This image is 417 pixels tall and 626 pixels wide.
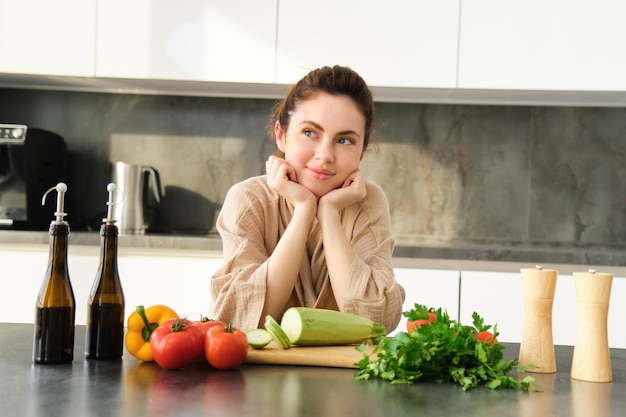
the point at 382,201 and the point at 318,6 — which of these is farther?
the point at 318,6

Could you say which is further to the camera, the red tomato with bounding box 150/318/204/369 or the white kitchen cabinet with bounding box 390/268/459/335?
the white kitchen cabinet with bounding box 390/268/459/335

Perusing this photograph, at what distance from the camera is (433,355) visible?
3.95 ft

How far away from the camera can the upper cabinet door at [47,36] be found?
3.27m

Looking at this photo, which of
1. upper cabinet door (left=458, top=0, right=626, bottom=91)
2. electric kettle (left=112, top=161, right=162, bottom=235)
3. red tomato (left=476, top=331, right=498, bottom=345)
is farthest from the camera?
electric kettle (left=112, top=161, right=162, bottom=235)

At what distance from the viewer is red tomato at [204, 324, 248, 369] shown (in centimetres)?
125

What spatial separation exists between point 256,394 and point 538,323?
0.53 meters

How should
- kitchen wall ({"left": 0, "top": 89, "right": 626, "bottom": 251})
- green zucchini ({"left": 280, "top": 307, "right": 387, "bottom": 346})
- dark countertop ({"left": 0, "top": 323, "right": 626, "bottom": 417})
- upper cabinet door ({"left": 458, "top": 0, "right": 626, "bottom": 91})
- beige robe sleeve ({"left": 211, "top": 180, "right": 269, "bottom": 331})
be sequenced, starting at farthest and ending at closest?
kitchen wall ({"left": 0, "top": 89, "right": 626, "bottom": 251}) < upper cabinet door ({"left": 458, "top": 0, "right": 626, "bottom": 91}) < beige robe sleeve ({"left": 211, "top": 180, "right": 269, "bottom": 331}) < green zucchini ({"left": 280, "top": 307, "right": 387, "bottom": 346}) < dark countertop ({"left": 0, "top": 323, "right": 626, "bottom": 417})

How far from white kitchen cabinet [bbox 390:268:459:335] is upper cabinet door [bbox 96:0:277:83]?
102 centimetres

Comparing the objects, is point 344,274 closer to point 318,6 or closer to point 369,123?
point 369,123

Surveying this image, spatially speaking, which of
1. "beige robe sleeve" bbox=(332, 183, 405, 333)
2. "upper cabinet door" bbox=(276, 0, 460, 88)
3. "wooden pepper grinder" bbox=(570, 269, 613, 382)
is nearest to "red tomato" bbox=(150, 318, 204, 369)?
"beige robe sleeve" bbox=(332, 183, 405, 333)

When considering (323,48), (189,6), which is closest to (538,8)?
(323,48)

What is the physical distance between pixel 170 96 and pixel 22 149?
794mm

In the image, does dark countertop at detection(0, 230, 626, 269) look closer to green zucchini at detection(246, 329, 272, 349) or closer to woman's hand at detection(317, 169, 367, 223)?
woman's hand at detection(317, 169, 367, 223)

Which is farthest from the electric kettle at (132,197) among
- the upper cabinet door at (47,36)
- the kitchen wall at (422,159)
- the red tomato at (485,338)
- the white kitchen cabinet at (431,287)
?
the red tomato at (485,338)
